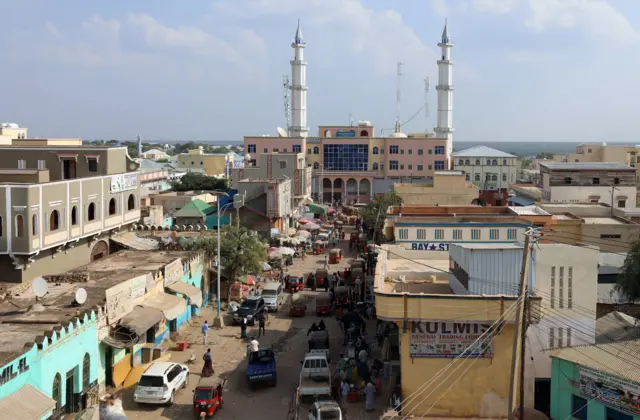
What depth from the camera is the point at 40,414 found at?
1304cm

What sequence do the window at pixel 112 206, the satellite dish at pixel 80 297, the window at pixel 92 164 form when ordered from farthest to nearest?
the window at pixel 92 164 < the window at pixel 112 206 < the satellite dish at pixel 80 297

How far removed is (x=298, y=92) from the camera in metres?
88.6

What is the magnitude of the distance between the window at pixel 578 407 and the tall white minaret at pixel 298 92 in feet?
246

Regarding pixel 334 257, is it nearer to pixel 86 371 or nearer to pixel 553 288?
pixel 553 288

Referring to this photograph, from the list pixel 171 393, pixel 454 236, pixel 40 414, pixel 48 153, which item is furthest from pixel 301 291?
pixel 40 414

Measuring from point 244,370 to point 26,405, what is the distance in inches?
318

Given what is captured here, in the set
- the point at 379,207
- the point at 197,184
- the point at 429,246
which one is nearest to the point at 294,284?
the point at 429,246

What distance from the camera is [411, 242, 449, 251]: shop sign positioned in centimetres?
2459

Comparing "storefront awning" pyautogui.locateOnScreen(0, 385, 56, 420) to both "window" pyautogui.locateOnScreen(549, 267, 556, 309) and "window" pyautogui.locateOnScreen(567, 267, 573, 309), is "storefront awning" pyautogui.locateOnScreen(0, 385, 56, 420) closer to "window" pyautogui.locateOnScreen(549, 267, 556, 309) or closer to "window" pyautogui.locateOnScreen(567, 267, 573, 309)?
"window" pyautogui.locateOnScreen(549, 267, 556, 309)

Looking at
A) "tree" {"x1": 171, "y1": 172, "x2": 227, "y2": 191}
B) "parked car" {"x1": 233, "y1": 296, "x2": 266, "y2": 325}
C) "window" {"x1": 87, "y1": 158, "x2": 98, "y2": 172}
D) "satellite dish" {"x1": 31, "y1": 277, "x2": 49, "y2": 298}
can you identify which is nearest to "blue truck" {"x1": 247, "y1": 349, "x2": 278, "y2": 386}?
"satellite dish" {"x1": 31, "y1": 277, "x2": 49, "y2": 298}

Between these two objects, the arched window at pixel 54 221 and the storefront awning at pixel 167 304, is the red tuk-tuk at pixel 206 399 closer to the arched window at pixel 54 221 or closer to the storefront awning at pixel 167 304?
the storefront awning at pixel 167 304

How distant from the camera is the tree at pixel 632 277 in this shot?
21.5m

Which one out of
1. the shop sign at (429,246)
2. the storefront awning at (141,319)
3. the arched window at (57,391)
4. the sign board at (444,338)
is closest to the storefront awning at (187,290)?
the storefront awning at (141,319)

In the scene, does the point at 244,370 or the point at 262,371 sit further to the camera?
the point at 244,370
